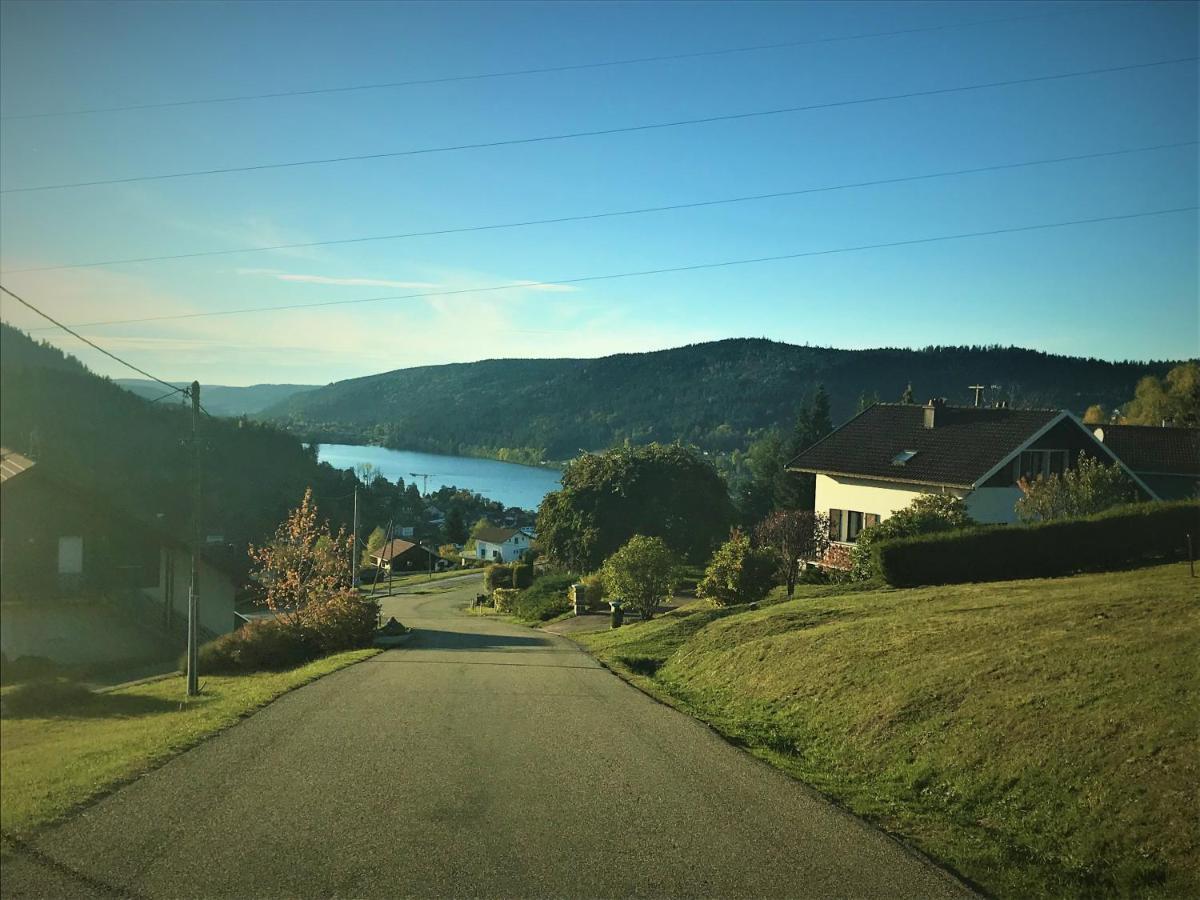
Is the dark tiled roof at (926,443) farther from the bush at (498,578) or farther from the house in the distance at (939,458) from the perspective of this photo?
the bush at (498,578)

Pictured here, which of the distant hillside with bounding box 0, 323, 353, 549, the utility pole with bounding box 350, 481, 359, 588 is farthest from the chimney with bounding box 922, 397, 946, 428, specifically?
the distant hillside with bounding box 0, 323, 353, 549

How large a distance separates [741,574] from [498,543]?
236 feet

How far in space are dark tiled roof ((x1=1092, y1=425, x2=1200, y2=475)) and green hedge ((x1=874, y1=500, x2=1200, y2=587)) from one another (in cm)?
2572

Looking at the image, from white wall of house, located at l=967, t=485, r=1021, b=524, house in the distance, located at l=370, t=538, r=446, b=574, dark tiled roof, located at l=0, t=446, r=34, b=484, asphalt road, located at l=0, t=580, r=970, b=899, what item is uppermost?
dark tiled roof, located at l=0, t=446, r=34, b=484

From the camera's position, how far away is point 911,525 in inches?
1064

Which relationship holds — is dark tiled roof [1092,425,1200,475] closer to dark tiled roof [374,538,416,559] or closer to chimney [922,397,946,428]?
chimney [922,397,946,428]

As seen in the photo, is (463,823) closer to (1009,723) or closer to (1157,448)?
(1009,723)

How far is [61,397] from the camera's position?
21.2 ft

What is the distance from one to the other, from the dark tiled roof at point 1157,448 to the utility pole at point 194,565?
43372 mm

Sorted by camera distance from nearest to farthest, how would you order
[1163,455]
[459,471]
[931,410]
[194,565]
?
[194,565] < [931,410] < [1163,455] < [459,471]

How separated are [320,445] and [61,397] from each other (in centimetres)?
1648

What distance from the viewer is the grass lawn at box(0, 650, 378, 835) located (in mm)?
4914

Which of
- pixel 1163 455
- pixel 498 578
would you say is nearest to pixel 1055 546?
pixel 1163 455

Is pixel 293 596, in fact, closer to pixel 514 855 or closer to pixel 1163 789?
pixel 514 855
